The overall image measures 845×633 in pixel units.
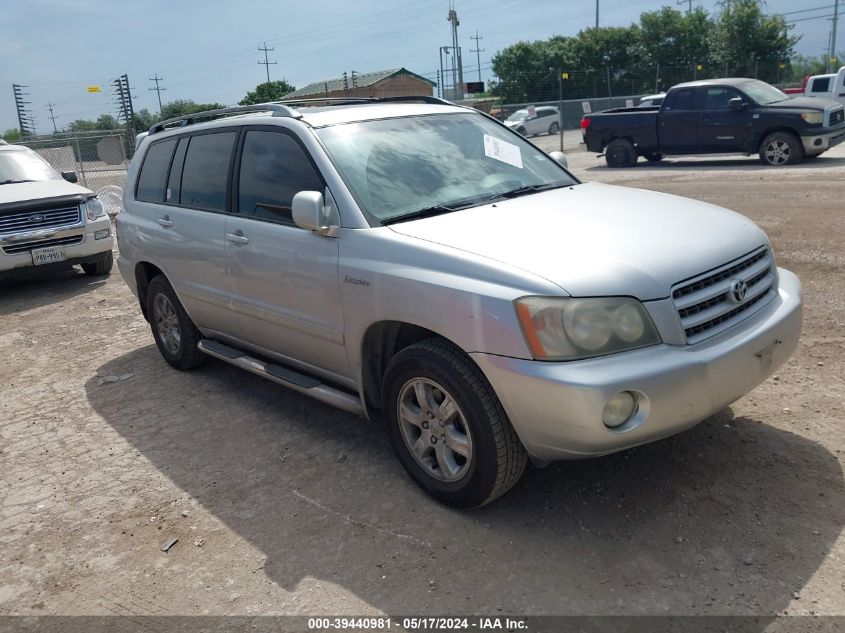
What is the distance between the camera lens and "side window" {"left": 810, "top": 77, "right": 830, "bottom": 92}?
22720 millimetres

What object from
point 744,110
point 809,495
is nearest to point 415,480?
point 809,495

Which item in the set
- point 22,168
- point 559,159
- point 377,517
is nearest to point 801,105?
point 559,159

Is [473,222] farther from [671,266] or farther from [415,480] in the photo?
[415,480]

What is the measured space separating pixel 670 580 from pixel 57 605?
2507mm

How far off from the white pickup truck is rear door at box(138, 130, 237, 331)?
70.6 ft

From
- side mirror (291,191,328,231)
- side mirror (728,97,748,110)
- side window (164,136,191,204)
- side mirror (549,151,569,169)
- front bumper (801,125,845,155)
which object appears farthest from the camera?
side mirror (728,97,748,110)

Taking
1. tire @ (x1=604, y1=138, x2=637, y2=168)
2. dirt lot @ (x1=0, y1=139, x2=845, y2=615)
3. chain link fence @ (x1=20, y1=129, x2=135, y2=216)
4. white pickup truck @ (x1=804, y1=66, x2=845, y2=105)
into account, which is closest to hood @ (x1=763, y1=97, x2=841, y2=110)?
tire @ (x1=604, y1=138, x2=637, y2=168)

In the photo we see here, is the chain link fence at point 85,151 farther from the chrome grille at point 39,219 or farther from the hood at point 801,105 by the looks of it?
the hood at point 801,105

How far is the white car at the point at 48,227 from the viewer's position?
899 cm

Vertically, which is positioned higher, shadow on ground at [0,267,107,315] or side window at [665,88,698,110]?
side window at [665,88,698,110]

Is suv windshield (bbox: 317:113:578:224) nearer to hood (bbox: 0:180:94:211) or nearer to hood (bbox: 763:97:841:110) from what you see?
hood (bbox: 0:180:94:211)

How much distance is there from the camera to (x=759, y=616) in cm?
261

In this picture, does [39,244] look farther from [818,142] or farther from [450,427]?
[818,142]

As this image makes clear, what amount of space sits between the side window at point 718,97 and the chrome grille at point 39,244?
1284 centimetres
